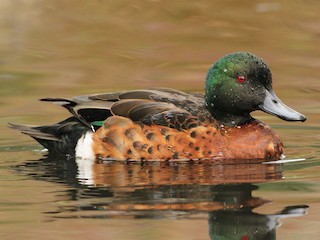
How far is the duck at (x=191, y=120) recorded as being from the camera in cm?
937

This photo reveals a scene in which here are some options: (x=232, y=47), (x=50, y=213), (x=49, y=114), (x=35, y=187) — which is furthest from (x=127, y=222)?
(x=232, y=47)

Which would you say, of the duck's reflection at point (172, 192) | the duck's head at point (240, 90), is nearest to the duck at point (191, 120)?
the duck's head at point (240, 90)

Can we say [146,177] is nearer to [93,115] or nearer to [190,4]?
[93,115]

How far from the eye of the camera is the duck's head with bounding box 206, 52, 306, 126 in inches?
373

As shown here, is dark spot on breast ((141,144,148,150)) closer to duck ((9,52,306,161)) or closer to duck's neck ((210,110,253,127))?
duck ((9,52,306,161))

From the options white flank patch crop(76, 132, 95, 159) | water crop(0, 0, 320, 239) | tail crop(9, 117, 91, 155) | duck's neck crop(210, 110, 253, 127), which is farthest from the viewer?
tail crop(9, 117, 91, 155)

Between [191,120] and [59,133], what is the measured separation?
1290mm

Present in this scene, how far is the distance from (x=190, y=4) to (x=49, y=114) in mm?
5474

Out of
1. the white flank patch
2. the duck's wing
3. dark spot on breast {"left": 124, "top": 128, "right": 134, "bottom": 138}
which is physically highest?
the duck's wing

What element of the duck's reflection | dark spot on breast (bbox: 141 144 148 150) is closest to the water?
the duck's reflection

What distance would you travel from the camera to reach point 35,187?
8.47m

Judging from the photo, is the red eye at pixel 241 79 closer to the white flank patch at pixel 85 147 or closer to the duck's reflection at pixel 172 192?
Result: the duck's reflection at pixel 172 192

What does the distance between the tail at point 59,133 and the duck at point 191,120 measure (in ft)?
0.15

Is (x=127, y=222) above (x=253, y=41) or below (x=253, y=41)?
below
